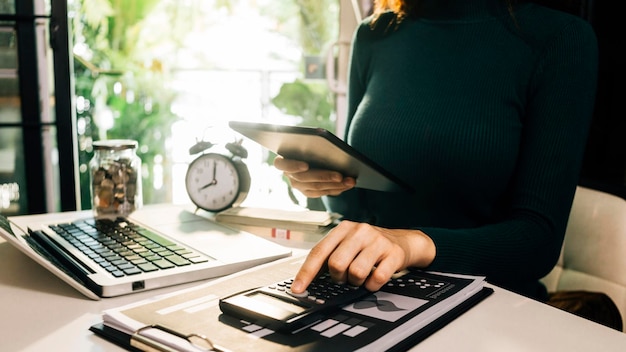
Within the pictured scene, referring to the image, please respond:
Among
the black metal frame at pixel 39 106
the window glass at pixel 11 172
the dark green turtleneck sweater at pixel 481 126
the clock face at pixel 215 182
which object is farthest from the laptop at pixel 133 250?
the window glass at pixel 11 172

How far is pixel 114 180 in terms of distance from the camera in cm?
102

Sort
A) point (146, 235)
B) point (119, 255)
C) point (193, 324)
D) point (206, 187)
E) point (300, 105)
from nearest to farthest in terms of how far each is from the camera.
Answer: point (193, 324) < point (119, 255) < point (146, 235) < point (206, 187) < point (300, 105)

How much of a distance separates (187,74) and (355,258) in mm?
4681

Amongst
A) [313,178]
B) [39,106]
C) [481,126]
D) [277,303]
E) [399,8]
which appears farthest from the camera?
[39,106]

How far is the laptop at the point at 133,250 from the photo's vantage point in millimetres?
656

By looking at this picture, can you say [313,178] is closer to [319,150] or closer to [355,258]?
[319,150]

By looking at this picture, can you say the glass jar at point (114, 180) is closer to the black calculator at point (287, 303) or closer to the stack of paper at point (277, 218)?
the stack of paper at point (277, 218)

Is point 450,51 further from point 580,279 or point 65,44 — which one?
point 65,44

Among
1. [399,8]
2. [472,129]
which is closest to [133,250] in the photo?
[472,129]

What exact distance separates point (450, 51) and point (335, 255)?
2.48 feet

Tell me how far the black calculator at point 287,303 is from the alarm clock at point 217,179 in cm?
58

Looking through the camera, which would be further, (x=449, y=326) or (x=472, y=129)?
(x=472, y=129)

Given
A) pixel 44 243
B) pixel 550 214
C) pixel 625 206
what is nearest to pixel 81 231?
pixel 44 243

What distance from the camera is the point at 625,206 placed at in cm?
107
